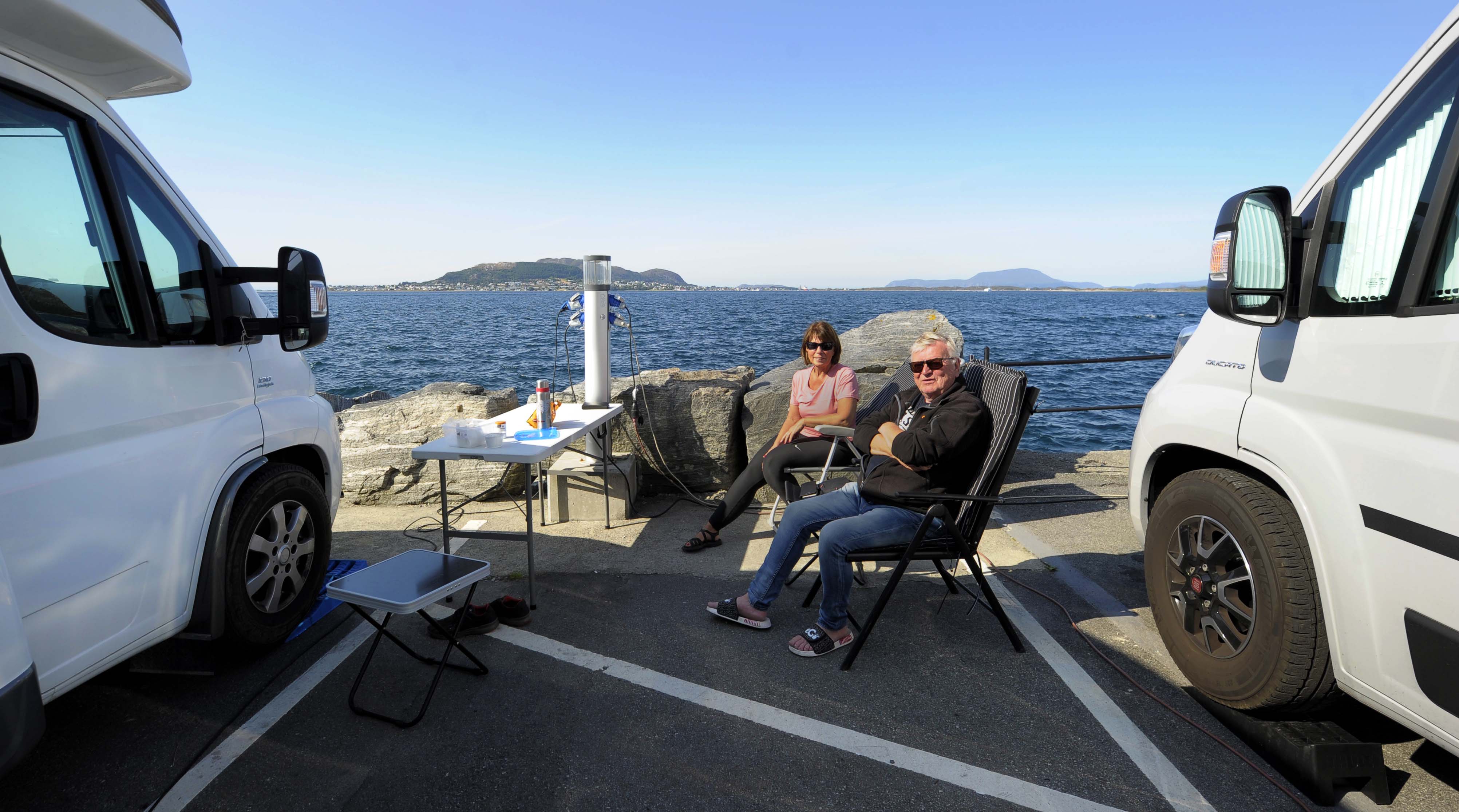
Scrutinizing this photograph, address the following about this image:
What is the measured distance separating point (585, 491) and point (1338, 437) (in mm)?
4208

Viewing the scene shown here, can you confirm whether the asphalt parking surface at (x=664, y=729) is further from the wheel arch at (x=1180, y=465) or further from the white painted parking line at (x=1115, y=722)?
the wheel arch at (x=1180, y=465)

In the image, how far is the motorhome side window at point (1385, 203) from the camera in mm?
2068

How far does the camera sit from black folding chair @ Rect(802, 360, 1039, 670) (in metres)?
3.18

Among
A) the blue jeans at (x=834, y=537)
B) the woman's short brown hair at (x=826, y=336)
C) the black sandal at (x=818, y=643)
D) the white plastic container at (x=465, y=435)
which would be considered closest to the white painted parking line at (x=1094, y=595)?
the blue jeans at (x=834, y=537)

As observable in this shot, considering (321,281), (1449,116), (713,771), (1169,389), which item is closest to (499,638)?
(713,771)

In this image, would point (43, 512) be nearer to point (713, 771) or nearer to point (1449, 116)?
point (713, 771)

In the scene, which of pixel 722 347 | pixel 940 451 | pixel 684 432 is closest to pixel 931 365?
pixel 940 451

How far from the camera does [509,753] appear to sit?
2.60 meters

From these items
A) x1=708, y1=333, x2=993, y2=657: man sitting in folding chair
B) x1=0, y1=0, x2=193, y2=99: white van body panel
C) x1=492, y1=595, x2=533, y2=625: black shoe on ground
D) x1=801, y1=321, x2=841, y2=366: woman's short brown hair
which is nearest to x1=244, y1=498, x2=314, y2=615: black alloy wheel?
x1=492, y1=595, x2=533, y2=625: black shoe on ground

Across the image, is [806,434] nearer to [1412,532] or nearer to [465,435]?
[465,435]

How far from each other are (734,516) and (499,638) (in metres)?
1.76

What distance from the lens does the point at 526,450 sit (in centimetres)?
378

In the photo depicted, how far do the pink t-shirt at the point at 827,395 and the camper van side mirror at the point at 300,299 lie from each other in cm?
291

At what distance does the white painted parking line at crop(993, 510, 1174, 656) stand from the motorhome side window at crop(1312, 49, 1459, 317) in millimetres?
1650
